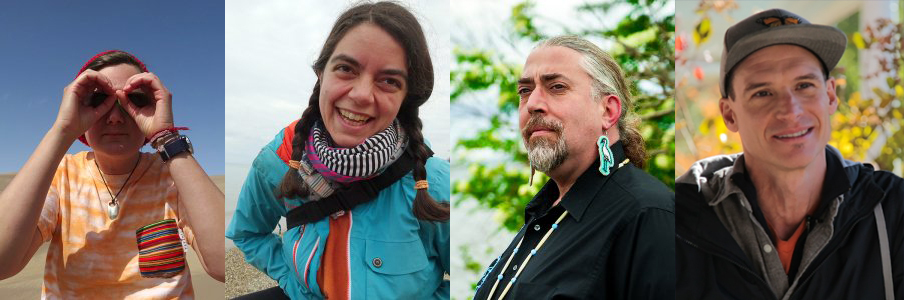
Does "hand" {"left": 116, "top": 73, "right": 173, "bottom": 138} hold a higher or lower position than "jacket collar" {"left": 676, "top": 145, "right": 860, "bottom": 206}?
higher

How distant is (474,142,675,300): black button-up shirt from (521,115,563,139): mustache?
18 cm

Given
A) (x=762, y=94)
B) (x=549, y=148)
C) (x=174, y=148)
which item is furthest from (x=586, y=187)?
(x=174, y=148)

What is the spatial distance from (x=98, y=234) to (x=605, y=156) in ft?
6.52

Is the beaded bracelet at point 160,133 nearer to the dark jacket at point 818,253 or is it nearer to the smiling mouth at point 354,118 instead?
the smiling mouth at point 354,118

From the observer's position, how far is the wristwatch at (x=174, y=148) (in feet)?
7.98

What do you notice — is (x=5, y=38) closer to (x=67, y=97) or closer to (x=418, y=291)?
(x=67, y=97)

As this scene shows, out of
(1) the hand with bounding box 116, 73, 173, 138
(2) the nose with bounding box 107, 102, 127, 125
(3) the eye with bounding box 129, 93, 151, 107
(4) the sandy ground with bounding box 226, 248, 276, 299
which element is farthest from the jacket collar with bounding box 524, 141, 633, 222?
(2) the nose with bounding box 107, 102, 127, 125

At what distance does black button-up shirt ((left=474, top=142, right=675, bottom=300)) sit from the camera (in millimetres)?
1830

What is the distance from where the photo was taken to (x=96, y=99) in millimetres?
2604

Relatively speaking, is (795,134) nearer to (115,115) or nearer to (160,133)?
(160,133)

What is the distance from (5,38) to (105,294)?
1.47 meters

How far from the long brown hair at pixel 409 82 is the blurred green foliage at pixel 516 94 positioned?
0.42 metres

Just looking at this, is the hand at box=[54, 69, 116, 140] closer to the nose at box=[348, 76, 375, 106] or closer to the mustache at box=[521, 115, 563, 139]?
the nose at box=[348, 76, 375, 106]

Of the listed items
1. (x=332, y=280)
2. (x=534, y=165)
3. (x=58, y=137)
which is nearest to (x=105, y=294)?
(x=58, y=137)
